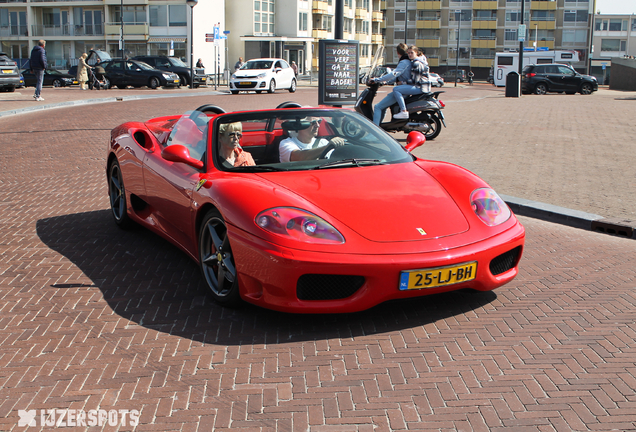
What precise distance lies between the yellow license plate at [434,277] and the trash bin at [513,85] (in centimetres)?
2662

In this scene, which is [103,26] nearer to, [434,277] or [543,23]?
[543,23]

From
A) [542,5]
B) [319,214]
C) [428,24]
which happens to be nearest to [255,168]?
[319,214]

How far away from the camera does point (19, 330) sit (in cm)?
389

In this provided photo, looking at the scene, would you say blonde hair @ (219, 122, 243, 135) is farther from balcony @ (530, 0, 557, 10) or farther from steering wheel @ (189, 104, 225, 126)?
balcony @ (530, 0, 557, 10)

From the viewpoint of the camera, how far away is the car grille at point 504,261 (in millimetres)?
4105

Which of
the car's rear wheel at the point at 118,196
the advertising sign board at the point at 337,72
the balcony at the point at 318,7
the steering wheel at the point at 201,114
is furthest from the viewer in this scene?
the balcony at the point at 318,7

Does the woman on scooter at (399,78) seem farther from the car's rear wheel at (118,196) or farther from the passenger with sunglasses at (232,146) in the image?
the passenger with sunglasses at (232,146)

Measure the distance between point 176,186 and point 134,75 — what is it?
108 ft

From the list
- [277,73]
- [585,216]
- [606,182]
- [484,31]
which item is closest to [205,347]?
[585,216]

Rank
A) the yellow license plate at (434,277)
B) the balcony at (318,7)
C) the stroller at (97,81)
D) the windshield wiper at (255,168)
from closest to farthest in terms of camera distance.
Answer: the yellow license plate at (434,277) → the windshield wiper at (255,168) → the stroller at (97,81) → the balcony at (318,7)

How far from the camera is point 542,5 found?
9544cm

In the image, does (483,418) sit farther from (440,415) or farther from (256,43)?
(256,43)

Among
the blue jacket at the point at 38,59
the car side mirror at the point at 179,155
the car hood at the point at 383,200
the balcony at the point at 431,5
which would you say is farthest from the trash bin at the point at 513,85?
the balcony at the point at 431,5

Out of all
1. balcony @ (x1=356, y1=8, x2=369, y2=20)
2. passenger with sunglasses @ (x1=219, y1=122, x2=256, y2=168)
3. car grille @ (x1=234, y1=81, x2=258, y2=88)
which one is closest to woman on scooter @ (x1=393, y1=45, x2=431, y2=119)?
passenger with sunglasses @ (x1=219, y1=122, x2=256, y2=168)
